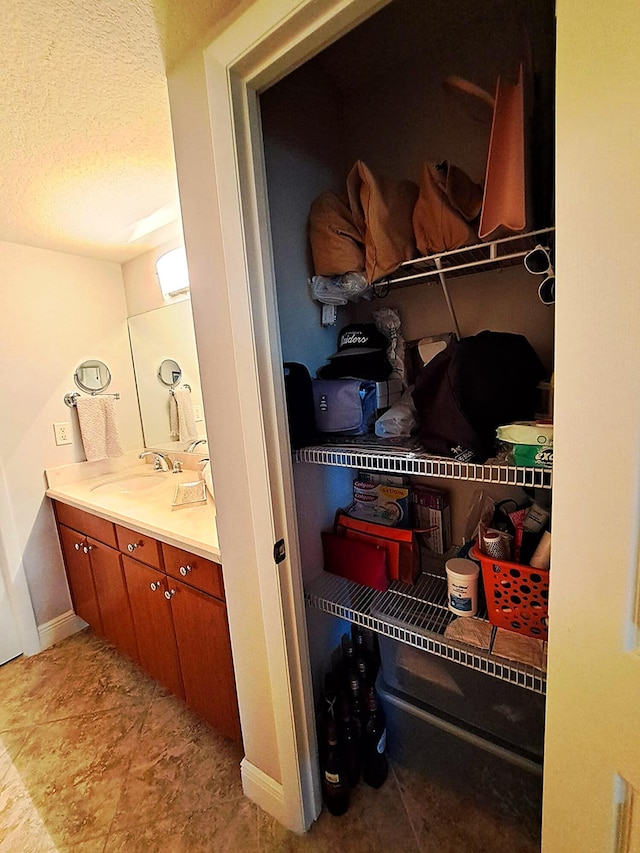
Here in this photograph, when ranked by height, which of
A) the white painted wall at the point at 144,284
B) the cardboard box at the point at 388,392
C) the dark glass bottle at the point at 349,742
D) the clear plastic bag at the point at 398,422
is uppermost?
the white painted wall at the point at 144,284

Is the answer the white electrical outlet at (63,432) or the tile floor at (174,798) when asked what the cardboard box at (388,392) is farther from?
the white electrical outlet at (63,432)

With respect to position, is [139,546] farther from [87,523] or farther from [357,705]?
[357,705]

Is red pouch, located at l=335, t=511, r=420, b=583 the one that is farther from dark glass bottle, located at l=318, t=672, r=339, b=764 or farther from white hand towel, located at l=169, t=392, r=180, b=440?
white hand towel, located at l=169, t=392, r=180, b=440

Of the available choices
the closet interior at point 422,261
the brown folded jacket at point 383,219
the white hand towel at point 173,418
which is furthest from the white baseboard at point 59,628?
the brown folded jacket at point 383,219

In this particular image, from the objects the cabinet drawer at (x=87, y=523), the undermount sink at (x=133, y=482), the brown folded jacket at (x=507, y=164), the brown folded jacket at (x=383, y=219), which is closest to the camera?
the brown folded jacket at (x=507, y=164)

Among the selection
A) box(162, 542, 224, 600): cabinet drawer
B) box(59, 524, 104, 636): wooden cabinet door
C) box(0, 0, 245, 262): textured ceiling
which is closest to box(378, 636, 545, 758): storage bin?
box(162, 542, 224, 600): cabinet drawer

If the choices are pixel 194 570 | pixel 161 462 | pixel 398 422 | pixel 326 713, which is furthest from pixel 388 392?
pixel 161 462

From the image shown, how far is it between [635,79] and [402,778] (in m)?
1.81

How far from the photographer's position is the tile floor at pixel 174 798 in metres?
1.12

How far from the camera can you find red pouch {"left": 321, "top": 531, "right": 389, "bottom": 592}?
1.14 m

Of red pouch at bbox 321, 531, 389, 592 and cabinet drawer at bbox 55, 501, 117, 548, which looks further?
cabinet drawer at bbox 55, 501, 117, 548

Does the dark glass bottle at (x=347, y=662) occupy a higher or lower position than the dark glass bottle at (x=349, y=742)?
higher

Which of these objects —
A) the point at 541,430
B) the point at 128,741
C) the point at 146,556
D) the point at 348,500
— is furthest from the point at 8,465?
the point at 541,430

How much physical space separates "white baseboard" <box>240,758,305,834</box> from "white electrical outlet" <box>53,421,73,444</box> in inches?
71.1
